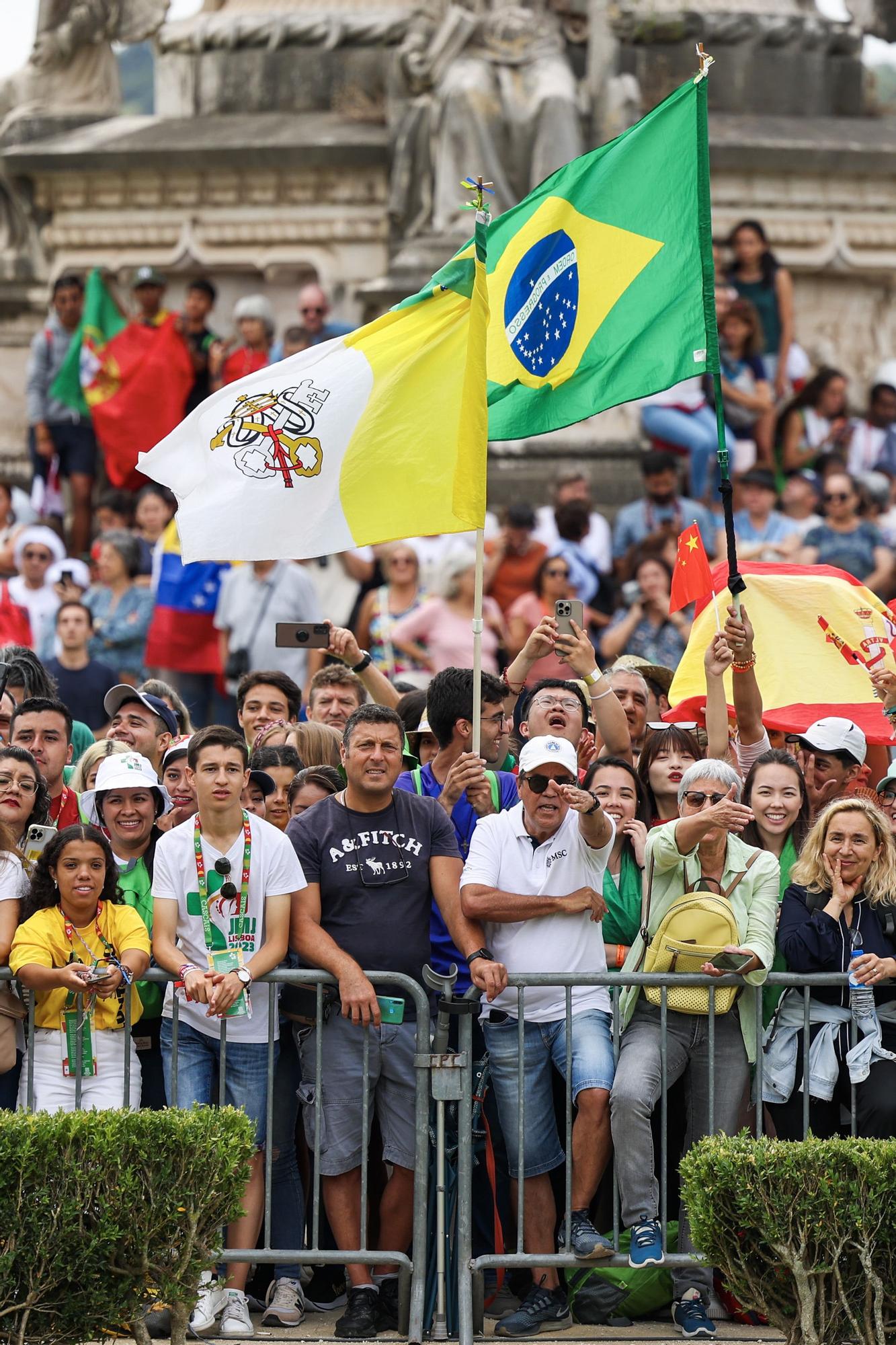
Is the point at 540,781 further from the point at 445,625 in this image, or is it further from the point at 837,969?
the point at 445,625

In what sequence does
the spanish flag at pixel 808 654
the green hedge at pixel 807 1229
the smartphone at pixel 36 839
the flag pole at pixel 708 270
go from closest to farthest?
1. the green hedge at pixel 807 1229
2. the smartphone at pixel 36 839
3. the flag pole at pixel 708 270
4. the spanish flag at pixel 808 654

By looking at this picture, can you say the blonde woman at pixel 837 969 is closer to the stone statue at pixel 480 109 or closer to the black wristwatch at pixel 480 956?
the black wristwatch at pixel 480 956

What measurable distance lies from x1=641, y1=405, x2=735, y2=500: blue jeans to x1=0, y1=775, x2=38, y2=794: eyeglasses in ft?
27.0

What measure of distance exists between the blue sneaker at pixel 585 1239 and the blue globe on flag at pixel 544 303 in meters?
3.08

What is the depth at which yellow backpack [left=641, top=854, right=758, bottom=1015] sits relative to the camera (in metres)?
8.13

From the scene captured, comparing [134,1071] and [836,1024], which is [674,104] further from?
[134,1071]

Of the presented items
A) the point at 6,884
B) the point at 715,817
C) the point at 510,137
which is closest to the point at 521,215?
the point at 715,817

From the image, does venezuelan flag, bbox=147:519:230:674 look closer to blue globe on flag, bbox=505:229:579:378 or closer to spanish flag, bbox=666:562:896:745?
spanish flag, bbox=666:562:896:745

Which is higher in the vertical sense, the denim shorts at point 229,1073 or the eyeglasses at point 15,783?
A: the eyeglasses at point 15,783

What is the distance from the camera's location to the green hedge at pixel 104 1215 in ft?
22.7

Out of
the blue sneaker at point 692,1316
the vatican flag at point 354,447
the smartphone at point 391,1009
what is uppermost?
the vatican flag at point 354,447

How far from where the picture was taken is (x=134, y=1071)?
814 centimetres

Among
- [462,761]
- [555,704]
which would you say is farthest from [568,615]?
[462,761]

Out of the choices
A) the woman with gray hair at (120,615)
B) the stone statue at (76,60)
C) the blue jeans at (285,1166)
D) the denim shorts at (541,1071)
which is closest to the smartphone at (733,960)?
the denim shorts at (541,1071)
